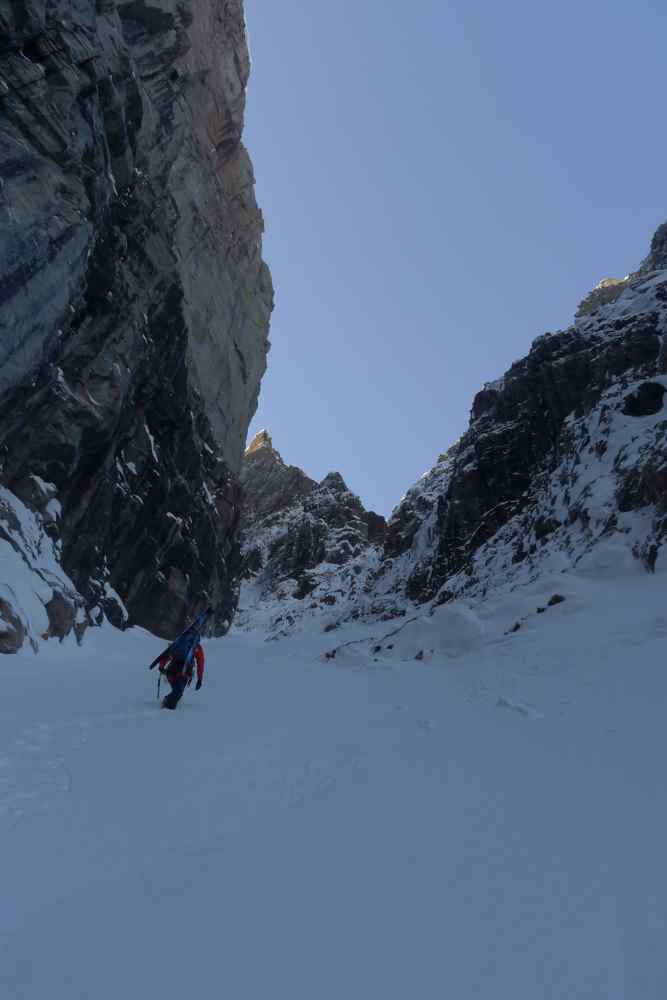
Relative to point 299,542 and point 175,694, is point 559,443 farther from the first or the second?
point 299,542

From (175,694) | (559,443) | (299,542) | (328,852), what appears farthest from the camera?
(299,542)

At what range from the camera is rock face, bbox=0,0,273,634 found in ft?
51.2

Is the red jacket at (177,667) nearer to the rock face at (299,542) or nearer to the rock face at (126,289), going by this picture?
the rock face at (126,289)

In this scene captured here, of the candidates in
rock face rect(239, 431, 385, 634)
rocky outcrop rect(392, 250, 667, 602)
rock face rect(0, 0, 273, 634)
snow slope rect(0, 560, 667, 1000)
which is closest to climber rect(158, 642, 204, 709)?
snow slope rect(0, 560, 667, 1000)

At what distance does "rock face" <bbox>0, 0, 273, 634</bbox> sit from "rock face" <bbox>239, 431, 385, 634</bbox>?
38.1 meters

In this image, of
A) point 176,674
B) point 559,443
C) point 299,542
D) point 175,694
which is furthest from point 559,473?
point 299,542

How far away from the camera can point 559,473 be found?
33281mm

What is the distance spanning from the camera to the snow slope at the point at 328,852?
2650 mm

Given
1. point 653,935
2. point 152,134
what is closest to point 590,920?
point 653,935

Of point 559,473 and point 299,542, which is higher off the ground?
point 299,542

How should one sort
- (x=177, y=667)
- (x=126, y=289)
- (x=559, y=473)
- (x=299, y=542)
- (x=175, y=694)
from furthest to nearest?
(x=299, y=542)
(x=559, y=473)
(x=126, y=289)
(x=177, y=667)
(x=175, y=694)

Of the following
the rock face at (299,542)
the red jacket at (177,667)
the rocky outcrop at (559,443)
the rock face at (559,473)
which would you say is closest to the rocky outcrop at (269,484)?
the rock face at (299,542)

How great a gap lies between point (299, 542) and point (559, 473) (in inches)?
3033

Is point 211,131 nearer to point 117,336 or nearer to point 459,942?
point 117,336
